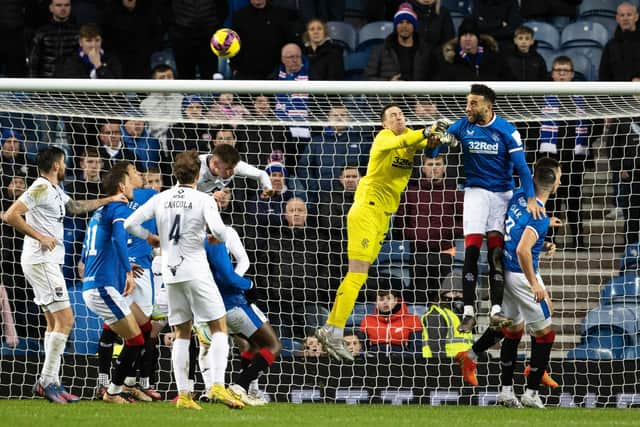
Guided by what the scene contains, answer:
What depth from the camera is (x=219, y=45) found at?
1177 centimetres

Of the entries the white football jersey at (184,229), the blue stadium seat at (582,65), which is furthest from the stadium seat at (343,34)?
the white football jersey at (184,229)

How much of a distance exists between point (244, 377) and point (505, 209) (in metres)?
2.68

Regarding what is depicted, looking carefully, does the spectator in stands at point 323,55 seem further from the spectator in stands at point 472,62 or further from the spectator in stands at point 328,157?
the spectator in stands at point 472,62

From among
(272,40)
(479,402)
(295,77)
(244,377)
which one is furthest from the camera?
(272,40)

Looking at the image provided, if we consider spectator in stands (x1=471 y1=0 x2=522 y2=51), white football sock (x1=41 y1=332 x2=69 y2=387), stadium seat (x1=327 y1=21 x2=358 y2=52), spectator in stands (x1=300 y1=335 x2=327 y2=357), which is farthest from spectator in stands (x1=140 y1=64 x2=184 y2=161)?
spectator in stands (x1=471 y1=0 x2=522 y2=51)

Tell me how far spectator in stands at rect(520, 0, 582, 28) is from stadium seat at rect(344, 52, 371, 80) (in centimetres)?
229

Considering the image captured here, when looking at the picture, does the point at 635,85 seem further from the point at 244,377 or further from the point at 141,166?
the point at 141,166

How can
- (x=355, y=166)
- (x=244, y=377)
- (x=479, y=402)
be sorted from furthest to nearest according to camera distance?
(x=355, y=166)
(x=479, y=402)
(x=244, y=377)

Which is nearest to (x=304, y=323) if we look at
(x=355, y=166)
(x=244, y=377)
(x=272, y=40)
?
(x=355, y=166)

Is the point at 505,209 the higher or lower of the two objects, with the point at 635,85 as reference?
lower

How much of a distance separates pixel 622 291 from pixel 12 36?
8.14 m

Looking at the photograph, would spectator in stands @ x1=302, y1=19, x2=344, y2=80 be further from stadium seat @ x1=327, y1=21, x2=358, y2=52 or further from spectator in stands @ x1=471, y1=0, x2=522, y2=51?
spectator in stands @ x1=471, y1=0, x2=522, y2=51

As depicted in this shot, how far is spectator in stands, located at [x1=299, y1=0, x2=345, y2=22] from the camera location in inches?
624

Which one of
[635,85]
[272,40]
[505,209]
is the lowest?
[505,209]
